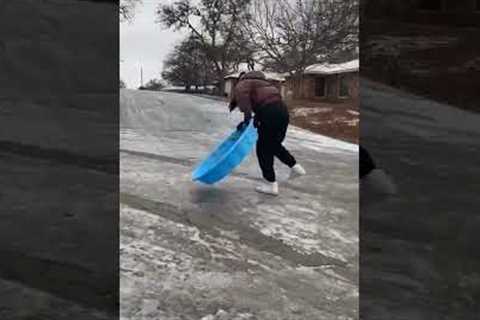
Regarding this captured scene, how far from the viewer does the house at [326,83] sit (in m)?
5.43

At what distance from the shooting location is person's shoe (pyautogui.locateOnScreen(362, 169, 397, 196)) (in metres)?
2.95

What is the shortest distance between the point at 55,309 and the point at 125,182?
7.08 feet

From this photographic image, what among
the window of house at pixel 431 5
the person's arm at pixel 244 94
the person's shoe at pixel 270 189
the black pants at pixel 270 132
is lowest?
the person's shoe at pixel 270 189

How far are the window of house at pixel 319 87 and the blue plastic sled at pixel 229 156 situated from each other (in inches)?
109

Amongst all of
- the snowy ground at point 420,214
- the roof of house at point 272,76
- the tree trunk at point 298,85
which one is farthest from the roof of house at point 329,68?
the snowy ground at point 420,214

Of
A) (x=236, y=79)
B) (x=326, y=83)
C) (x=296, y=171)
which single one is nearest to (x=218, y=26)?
(x=236, y=79)

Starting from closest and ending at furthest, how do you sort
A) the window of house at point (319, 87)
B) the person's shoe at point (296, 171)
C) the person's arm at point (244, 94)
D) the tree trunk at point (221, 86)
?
the person's arm at point (244, 94), the person's shoe at point (296, 171), the tree trunk at point (221, 86), the window of house at point (319, 87)

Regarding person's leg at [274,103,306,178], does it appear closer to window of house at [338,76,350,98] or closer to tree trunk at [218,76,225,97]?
tree trunk at [218,76,225,97]

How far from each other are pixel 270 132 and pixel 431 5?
1.39 metres

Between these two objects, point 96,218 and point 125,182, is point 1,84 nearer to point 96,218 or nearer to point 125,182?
point 125,182

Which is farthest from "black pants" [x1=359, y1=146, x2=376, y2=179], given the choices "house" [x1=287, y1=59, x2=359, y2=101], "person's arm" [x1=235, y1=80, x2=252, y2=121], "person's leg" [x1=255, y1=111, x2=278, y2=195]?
"house" [x1=287, y1=59, x2=359, y2=101]

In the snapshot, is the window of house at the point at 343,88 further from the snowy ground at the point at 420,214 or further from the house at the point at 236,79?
the snowy ground at the point at 420,214

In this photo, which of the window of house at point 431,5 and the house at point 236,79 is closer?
the window of house at point 431,5

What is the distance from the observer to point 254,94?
3486 millimetres
